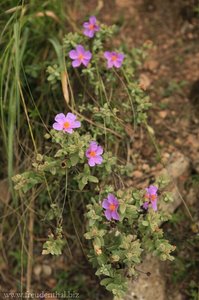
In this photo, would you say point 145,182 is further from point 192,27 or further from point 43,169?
point 192,27

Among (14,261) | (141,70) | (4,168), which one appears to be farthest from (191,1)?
(14,261)

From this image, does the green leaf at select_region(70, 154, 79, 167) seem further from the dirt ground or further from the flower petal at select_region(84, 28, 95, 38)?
the flower petal at select_region(84, 28, 95, 38)

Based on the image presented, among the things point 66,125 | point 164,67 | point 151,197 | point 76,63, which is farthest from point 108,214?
point 164,67

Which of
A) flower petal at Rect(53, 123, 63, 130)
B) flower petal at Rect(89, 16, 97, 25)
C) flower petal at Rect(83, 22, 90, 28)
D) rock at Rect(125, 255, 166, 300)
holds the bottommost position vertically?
→ rock at Rect(125, 255, 166, 300)

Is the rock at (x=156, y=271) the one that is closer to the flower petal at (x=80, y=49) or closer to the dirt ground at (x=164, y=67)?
the dirt ground at (x=164, y=67)

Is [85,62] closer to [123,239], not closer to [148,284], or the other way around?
[123,239]

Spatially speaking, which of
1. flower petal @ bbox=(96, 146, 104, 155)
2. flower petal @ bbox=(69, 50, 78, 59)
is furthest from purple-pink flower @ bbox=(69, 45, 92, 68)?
flower petal @ bbox=(96, 146, 104, 155)
